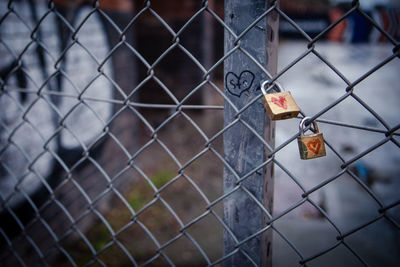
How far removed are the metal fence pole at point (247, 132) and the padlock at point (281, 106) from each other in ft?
0.22

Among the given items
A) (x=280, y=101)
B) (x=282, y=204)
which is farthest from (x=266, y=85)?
(x=282, y=204)

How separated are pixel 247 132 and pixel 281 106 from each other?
0.43 feet

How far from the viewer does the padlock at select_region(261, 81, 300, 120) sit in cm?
59

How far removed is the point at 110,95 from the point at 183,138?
79.7 inches

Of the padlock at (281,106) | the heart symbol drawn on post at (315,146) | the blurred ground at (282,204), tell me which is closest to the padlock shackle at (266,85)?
the padlock at (281,106)

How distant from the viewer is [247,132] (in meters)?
0.70

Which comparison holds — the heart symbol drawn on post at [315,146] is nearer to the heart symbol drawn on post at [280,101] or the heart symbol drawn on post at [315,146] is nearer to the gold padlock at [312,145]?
the gold padlock at [312,145]

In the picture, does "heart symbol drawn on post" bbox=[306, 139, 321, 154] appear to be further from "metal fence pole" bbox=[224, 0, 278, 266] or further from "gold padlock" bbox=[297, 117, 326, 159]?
"metal fence pole" bbox=[224, 0, 278, 266]

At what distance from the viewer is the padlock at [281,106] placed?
587 mm

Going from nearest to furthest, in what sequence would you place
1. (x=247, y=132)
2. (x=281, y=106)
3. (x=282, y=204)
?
(x=281, y=106), (x=247, y=132), (x=282, y=204)

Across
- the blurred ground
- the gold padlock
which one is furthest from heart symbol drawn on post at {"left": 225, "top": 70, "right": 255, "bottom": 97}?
the blurred ground

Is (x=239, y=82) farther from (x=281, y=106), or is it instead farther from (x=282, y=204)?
(x=282, y=204)

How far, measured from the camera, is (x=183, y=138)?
15.6ft

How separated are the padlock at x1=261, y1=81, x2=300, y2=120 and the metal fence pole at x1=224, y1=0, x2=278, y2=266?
66 millimetres
